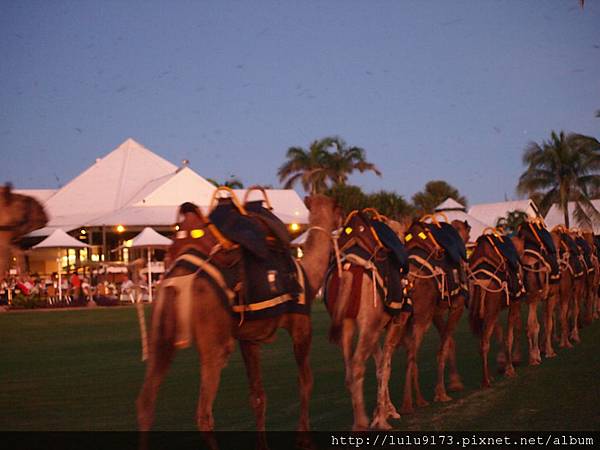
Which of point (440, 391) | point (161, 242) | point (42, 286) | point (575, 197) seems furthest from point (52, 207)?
point (440, 391)

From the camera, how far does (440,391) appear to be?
39.2 feet

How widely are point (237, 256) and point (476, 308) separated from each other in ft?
24.1

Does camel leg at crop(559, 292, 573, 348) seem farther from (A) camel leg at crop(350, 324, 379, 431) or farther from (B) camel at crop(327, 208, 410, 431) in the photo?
(A) camel leg at crop(350, 324, 379, 431)

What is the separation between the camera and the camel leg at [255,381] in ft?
29.0

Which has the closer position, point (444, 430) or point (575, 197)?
point (444, 430)

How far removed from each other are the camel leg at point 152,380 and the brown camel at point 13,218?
2.20 meters

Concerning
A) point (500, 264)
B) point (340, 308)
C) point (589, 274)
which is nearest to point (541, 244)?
point (500, 264)

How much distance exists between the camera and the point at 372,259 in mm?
10289

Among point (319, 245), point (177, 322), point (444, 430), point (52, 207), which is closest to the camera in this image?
point (177, 322)

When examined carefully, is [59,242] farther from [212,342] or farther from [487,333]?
[212,342]

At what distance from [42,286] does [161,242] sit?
10.4m

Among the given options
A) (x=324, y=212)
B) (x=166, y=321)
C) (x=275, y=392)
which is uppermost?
(x=324, y=212)

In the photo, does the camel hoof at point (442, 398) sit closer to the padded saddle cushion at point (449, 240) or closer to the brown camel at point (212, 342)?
the padded saddle cushion at point (449, 240)
